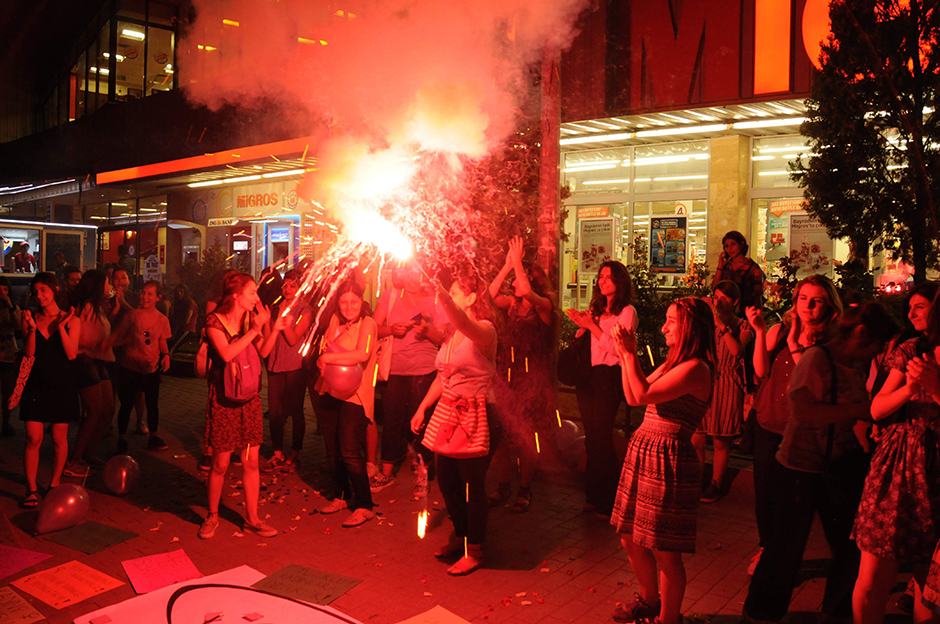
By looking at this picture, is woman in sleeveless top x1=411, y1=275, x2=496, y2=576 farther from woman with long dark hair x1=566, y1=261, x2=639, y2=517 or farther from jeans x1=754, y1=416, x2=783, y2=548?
jeans x1=754, y1=416, x2=783, y2=548

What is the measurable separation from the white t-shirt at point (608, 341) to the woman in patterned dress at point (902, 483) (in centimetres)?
221

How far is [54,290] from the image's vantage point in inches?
257

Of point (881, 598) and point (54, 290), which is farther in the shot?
point (54, 290)

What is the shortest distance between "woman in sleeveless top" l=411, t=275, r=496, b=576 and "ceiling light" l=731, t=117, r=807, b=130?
7943mm

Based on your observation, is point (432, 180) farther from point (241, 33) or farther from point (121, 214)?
point (121, 214)

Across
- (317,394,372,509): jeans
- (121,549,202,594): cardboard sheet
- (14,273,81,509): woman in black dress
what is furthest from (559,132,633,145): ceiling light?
(121,549,202,594): cardboard sheet

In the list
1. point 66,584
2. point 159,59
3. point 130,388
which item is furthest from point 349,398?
point 159,59

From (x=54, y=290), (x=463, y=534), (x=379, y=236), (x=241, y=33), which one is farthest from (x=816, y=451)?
(x=241, y=33)

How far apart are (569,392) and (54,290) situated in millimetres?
5603

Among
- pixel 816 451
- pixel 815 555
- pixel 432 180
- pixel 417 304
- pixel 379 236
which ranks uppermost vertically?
pixel 432 180

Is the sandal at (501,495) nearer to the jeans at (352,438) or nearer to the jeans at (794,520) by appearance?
the jeans at (352,438)

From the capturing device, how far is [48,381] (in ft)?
20.4

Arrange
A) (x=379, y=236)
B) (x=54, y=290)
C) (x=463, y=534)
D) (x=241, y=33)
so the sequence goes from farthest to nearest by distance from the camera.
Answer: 1. (x=241, y=33)
2. (x=54, y=290)
3. (x=379, y=236)
4. (x=463, y=534)

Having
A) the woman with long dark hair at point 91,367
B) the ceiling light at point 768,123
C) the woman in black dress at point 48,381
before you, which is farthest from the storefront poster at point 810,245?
the woman in black dress at point 48,381
